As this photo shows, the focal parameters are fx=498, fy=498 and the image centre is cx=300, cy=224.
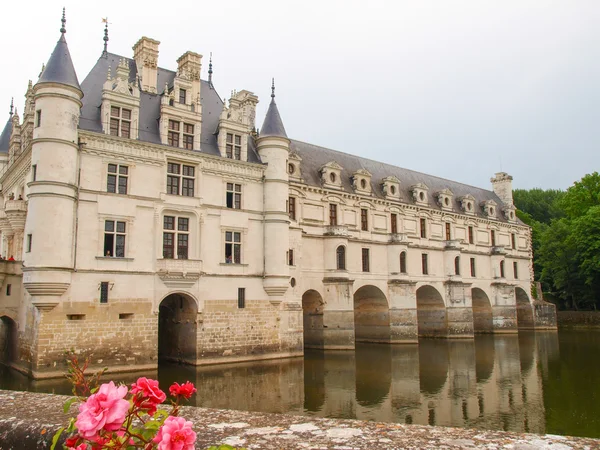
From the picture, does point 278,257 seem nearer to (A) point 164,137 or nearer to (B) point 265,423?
(A) point 164,137

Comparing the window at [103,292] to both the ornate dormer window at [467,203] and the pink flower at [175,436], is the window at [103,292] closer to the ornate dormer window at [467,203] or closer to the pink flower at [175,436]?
the pink flower at [175,436]

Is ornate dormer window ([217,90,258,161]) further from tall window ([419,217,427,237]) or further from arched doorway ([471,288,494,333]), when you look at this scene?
arched doorway ([471,288,494,333])

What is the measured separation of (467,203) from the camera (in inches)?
1825

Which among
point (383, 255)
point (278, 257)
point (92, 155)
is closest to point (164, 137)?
point (92, 155)

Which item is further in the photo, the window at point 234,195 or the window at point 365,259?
the window at point 365,259

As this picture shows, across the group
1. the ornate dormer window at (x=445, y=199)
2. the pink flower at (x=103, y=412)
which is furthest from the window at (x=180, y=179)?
the ornate dormer window at (x=445, y=199)

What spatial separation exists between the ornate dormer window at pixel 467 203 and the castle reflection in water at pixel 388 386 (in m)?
17.8

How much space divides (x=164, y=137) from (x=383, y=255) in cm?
1862

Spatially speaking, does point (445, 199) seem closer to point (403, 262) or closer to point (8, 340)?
point (403, 262)

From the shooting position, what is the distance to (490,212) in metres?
48.7

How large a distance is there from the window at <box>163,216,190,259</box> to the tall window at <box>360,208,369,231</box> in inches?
579

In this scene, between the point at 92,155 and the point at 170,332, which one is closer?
the point at 92,155

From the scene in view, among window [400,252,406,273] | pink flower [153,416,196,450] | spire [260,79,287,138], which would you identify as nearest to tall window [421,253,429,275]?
window [400,252,406,273]

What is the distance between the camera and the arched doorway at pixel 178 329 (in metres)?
24.6
